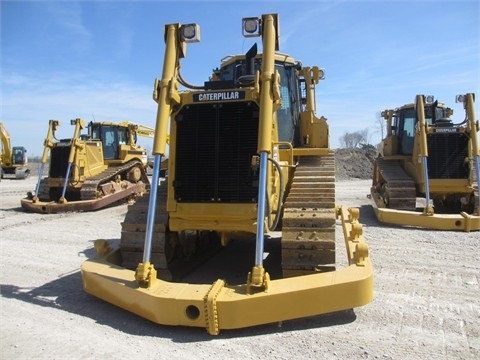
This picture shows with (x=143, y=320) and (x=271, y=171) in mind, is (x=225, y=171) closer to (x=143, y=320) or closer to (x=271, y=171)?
(x=271, y=171)

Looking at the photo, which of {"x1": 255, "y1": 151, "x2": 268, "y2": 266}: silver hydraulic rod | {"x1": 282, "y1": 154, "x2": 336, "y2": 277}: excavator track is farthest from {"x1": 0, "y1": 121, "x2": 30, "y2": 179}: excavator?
{"x1": 255, "y1": 151, "x2": 268, "y2": 266}: silver hydraulic rod

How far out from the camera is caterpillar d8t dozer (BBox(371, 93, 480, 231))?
9445 millimetres

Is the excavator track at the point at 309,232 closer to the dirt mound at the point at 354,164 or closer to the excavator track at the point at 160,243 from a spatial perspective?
the excavator track at the point at 160,243

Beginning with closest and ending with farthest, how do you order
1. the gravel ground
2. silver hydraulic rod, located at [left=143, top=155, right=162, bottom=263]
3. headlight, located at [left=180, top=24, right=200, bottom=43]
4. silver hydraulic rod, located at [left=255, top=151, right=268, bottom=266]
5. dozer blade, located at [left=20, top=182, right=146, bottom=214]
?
the gravel ground < silver hydraulic rod, located at [left=255, top=151, right=268, bottom=266] < silver hydraulic rod, located at [left=143, top=155, right=162, bottom=263] < headlight, located at [left=180, top=24, right=200, bottom=43] < dozer blade, located at [left=20, top=182, right=146, bottom=214]

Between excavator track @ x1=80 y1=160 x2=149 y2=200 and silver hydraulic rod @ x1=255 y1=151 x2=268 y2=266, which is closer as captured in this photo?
silver hydraulic rod @ x1=255 y1=151 x2=268 y2=266

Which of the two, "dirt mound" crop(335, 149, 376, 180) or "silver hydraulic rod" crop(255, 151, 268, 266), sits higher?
"dirt mound" crop(335, 149, 376, 180)

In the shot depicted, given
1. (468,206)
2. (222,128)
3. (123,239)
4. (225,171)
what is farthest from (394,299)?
(468,206)

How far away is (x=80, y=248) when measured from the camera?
26.5ft

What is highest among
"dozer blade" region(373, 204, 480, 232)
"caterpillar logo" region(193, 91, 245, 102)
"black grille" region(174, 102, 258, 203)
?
"caterpillar logo" region(193, 91, 245, 102)

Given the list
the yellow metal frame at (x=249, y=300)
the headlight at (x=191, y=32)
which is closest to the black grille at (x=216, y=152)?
the headlight at (x=191, y=32)

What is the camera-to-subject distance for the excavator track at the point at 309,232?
4.58m

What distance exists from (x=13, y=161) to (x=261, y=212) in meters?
32.8

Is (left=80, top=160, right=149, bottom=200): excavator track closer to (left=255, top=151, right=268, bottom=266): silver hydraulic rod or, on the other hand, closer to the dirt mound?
(left=255, top=151, right=268, bottom=266): silver hydraulic rod

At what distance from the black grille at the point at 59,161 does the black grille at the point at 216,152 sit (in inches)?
410
